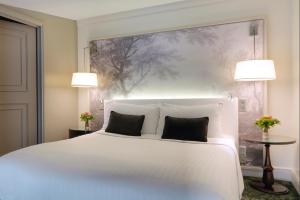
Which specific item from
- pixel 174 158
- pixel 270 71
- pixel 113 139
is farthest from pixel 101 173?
pixel 270 71

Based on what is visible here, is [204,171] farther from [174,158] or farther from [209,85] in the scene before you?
[209,85]

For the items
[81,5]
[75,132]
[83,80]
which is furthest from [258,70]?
[75,132]

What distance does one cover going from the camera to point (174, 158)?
5.82ft

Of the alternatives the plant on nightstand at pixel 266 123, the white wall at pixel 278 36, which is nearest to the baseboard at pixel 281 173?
the white wall at pixel 278 36

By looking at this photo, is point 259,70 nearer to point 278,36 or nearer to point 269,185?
point 278,36

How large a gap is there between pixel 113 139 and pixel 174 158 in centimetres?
108

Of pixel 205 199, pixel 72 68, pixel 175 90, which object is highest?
pixel 72 68

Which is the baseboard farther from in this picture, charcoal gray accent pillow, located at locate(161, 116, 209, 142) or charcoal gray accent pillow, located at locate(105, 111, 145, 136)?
charcoal gray accent pillow, located at locate(105, 111, 145, 136)

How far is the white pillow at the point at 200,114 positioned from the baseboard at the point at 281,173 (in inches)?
30.5

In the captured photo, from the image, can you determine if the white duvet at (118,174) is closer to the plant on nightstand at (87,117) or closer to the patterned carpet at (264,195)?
the patterned carpet at (264,195)

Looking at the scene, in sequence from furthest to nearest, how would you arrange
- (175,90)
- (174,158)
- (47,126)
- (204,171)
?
(47,126) < (175,90) < (174,158) < (204,171)

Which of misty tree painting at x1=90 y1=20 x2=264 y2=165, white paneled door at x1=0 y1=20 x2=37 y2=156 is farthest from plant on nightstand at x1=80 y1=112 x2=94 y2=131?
white paneled door at x1=0 y1=20 x2=37 y2=156

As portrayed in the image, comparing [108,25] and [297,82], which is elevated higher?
[108,25]

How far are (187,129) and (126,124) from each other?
83cm
